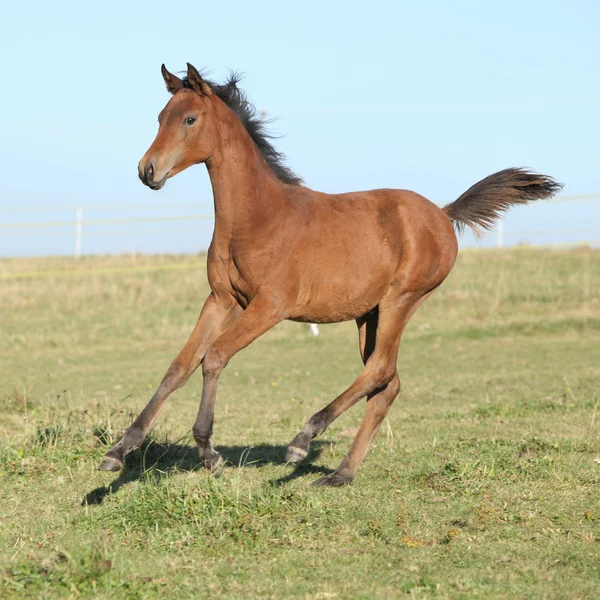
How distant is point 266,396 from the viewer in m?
11.4

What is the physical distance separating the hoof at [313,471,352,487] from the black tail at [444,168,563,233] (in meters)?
2.45

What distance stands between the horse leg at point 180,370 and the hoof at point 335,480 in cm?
120

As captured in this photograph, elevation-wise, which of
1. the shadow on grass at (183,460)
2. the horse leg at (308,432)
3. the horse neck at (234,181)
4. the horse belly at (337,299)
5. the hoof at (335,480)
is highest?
the horse neck at (234,181)

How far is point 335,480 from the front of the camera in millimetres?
6297

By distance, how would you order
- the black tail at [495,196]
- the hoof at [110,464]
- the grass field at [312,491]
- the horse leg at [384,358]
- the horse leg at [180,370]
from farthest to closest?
the black tail at [495,196]
the horse leg at [384,358]
the horse leg at [180,370]
the hoof at [110,464]
the grass field at [312,491]

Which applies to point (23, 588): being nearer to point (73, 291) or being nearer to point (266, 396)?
point (266, 396)

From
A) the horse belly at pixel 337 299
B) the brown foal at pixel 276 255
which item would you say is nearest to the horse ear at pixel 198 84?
the brown foal at pixel 276 255

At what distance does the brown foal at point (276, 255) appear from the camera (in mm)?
5738

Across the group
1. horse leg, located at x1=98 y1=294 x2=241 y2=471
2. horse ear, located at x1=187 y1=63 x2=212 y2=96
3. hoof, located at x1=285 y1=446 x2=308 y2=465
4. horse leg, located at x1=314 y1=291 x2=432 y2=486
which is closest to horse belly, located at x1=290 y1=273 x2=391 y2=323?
horse leg, located at x1=314 y1=291 x2=432 y2=486

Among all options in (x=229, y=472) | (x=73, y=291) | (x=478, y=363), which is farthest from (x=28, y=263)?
(x=229, y=472)

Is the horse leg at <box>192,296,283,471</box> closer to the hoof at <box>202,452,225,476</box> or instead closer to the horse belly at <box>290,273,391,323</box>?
the hoof at <box>202,452,225,476</box>

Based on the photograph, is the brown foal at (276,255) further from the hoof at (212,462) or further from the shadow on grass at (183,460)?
the shadow on grass at (183,460)

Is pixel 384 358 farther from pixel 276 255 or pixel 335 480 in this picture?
pixel 276 255

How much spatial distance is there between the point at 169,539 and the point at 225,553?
0.33 m
